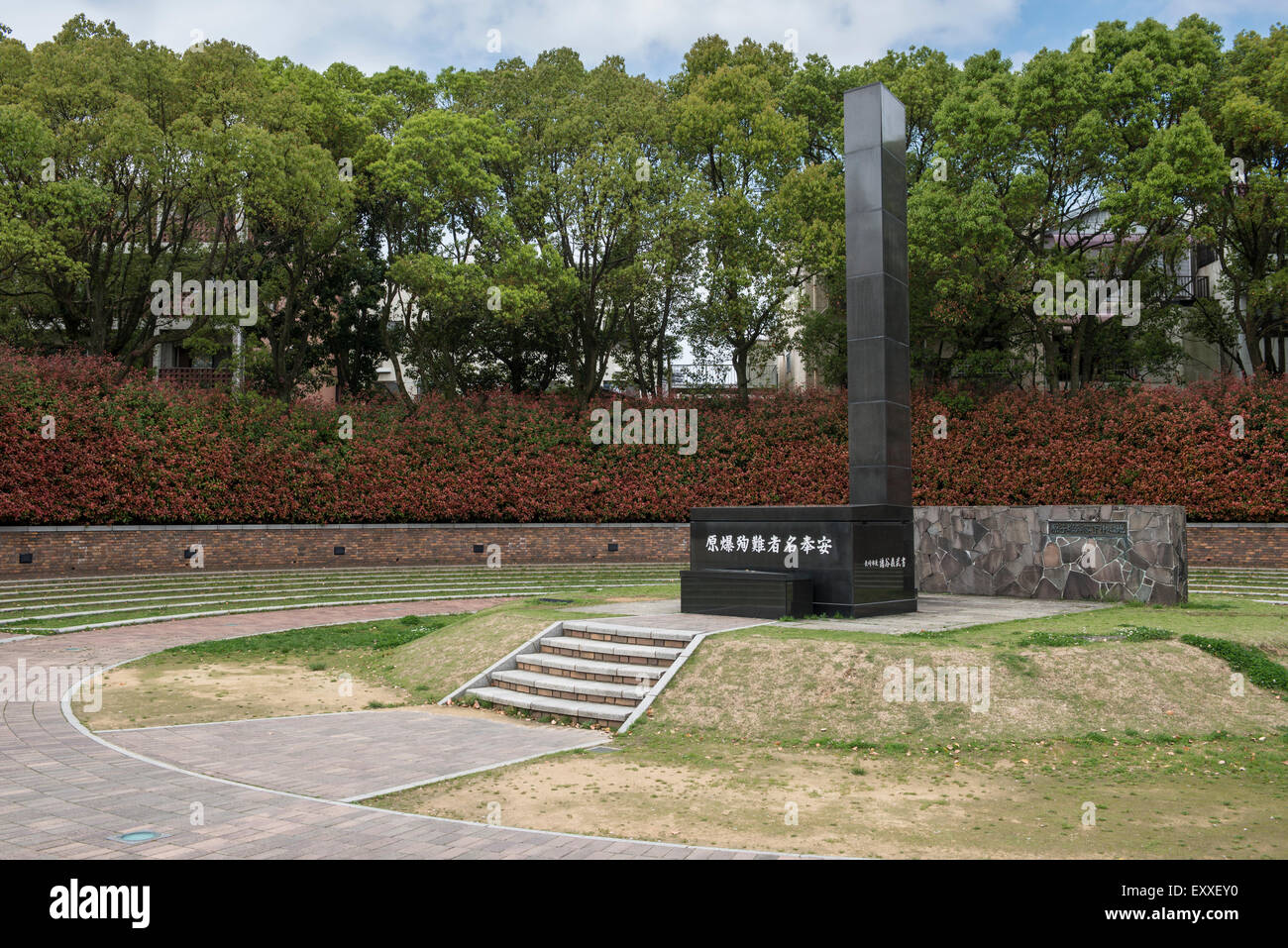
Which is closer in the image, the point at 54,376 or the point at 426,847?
the point at 426,847

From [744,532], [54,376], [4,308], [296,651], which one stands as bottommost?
[296,651]

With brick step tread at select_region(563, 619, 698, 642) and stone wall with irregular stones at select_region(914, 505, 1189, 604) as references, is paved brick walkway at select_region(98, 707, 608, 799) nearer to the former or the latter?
brick step tread at select_region(563, 619, 698, 642)

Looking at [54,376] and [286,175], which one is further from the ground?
[286,175]

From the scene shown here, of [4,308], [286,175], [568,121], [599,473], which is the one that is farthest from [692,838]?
[4,308]

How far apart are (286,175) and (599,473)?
11.1m

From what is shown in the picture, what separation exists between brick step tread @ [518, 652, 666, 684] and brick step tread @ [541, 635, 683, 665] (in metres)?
0.09

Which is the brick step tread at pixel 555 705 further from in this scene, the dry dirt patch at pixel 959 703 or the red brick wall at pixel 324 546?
the red brick wall at pixel 324 546

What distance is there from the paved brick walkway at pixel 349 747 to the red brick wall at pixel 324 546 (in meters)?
14.5

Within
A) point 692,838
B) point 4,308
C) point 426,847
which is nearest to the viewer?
point 426,847

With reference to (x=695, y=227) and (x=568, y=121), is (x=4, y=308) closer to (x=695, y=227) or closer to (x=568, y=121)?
(x=568, y=121)

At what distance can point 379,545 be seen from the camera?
2400 cm

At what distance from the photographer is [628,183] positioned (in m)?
26.5

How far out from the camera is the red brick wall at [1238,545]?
21469 millimetres

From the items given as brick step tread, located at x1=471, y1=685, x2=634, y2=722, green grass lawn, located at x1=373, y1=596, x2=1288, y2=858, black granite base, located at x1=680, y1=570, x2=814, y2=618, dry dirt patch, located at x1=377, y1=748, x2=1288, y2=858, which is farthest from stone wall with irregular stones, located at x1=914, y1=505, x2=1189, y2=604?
brick step tread, located at x1=471, y1=685, x2=634, y2=722
